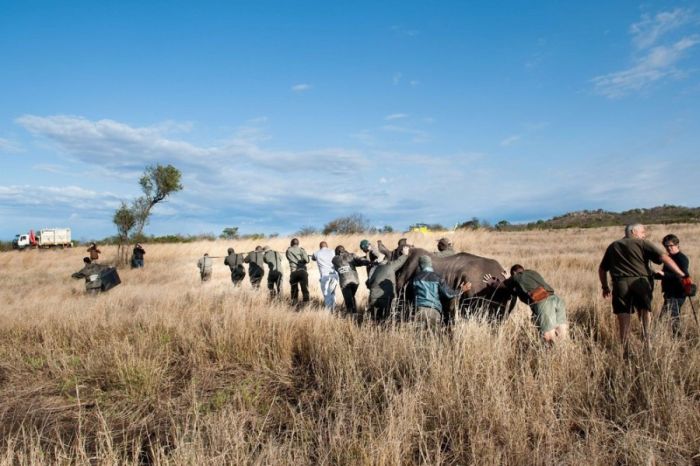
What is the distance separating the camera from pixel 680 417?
3506mm

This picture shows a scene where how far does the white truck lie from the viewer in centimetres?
4652

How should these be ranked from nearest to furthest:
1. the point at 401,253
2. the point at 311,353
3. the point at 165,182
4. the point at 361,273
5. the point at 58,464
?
1. the point at 58,464
2. the point at 311,353
3. the point at 401,253
4. the point at 361,273
5. the point at 165,182

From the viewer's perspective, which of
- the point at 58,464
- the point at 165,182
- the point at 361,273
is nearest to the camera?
the point at 58,464

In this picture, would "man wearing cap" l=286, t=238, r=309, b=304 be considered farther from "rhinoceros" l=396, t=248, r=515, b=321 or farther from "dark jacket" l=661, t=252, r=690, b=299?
"dark jacket" l=661, t=252, r=690, b=299

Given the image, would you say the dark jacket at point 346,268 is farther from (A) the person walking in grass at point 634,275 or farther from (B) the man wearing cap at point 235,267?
(B) the man wearing cap at point 235,267

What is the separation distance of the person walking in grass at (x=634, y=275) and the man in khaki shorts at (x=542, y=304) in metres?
0.88

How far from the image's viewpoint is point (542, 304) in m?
5.82

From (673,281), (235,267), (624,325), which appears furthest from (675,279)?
(235,267)

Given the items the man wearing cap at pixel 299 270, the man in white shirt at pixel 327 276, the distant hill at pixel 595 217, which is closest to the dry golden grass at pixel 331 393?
the man in white shirt at pixel 327 276

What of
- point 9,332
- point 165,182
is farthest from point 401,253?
point 165,182

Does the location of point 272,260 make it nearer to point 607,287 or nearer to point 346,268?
point 346,268

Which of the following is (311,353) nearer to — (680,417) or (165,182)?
(680,417)

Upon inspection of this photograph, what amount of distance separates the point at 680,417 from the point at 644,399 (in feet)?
1.83

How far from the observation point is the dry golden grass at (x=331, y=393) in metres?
3.39
